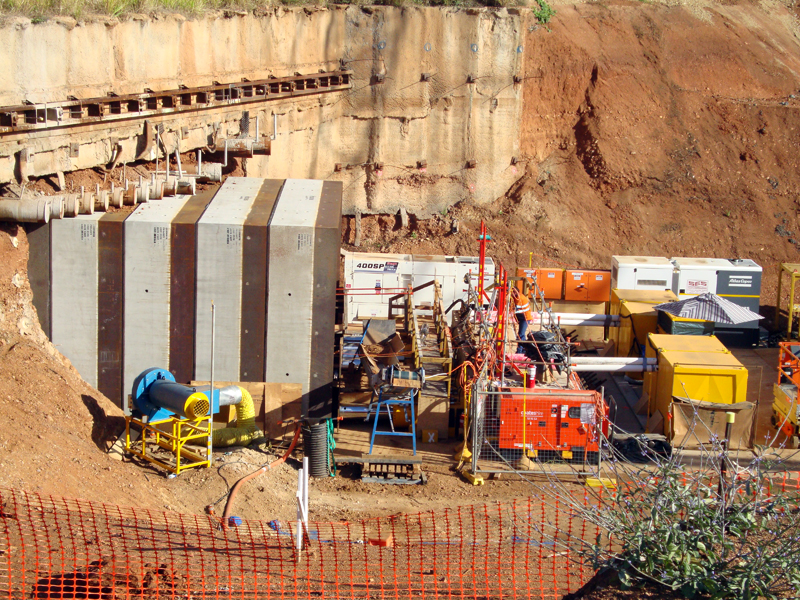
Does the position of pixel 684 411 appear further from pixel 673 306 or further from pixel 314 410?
pixel 314 410

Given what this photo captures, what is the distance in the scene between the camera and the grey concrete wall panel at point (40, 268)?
15.9m

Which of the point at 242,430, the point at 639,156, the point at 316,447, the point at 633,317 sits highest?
the point at 639,156

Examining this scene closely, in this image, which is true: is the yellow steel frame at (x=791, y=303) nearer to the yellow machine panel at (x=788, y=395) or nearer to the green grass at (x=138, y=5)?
the yellow machine panel at (x=788, y=395)

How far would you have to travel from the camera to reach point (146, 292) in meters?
16.2

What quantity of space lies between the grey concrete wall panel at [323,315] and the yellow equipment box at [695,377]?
21.7 feet

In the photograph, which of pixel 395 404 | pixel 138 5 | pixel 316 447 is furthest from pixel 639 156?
pixel 316 447

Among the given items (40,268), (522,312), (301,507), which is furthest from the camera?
(522,312)

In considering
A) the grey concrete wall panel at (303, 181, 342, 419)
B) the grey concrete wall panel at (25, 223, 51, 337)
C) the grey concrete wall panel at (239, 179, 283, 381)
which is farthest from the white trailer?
the grey concrete wall panel at (25, 223, 51, 337)

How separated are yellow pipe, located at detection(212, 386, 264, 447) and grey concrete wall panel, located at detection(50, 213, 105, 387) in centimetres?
296

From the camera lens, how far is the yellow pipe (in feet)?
50.9

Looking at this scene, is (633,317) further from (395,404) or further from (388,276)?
(395,404)

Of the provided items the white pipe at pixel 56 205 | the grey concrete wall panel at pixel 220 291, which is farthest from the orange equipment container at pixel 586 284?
the white pipe at pixel 56 205

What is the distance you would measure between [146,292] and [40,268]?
6.51 ft

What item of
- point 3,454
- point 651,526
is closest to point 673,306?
point 651,526
